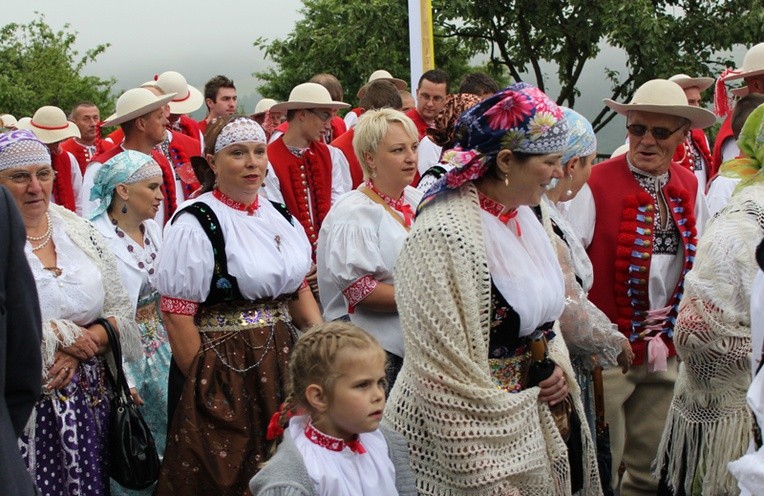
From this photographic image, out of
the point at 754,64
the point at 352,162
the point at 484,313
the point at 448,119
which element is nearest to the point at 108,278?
the point at 448,119

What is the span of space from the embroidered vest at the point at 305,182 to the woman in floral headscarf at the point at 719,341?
319 cm

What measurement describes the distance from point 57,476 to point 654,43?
1519cm

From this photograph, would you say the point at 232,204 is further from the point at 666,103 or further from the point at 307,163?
the point at 307,163

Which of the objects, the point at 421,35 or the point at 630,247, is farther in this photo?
the point at 421,35

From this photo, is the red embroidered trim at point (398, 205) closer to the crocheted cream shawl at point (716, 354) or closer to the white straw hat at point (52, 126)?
the crocheted cream shawl at point (716, 354)

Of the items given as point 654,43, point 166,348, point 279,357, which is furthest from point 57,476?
point 654,43

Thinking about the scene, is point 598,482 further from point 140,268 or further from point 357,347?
point 140,268

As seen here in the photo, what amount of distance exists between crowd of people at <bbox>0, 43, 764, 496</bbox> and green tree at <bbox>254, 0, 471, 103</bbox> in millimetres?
12907

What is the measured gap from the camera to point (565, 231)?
520cm

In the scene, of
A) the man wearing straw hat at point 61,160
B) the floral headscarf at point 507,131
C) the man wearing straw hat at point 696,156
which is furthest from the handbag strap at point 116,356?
the man wearing straw hat at point 61,160

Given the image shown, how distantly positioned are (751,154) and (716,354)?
85cm

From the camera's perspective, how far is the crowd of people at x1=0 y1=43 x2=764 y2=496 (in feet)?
12.3

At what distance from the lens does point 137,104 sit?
8.03 metres

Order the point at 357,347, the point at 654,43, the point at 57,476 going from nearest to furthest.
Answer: the point at 357,347 → the point at 57,476 → the point at 654,43
